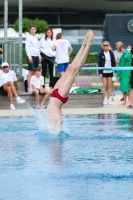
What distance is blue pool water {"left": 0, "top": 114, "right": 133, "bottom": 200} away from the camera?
14.6 feet

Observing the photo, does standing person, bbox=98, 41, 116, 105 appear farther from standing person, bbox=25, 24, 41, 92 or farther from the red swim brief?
the red swim brief

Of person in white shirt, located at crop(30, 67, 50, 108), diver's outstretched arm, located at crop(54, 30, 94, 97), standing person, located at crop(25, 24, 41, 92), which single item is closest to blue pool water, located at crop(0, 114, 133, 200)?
diver's outstretched arm, located at crop(54, 30, 94, 97)

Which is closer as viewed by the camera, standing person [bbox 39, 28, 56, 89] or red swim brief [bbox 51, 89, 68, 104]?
red swim brief [bbox 51, 89, 68, 104]

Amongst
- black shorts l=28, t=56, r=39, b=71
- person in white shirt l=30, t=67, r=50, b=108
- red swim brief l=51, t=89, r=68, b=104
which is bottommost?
person in white shirt l=30, t=67, r=50, b=108

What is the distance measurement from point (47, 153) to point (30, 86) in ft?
32.3

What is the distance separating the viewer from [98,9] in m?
60.7

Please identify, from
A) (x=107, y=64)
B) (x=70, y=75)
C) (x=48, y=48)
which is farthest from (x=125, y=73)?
(x=70, y=75)

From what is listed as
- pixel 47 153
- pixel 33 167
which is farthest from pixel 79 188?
pixel 47 153

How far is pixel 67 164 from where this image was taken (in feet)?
18.9

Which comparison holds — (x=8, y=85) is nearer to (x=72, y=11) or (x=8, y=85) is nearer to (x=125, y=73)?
(x=125, y=73)

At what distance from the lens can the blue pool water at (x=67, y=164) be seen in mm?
4461

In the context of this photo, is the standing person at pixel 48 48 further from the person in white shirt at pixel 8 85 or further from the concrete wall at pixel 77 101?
the person in white shirt at pixel 8 85

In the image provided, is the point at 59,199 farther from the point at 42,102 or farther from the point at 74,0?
the point at 74,0

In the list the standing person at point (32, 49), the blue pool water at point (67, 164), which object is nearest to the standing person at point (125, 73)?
the standing person at point (32, 49)
